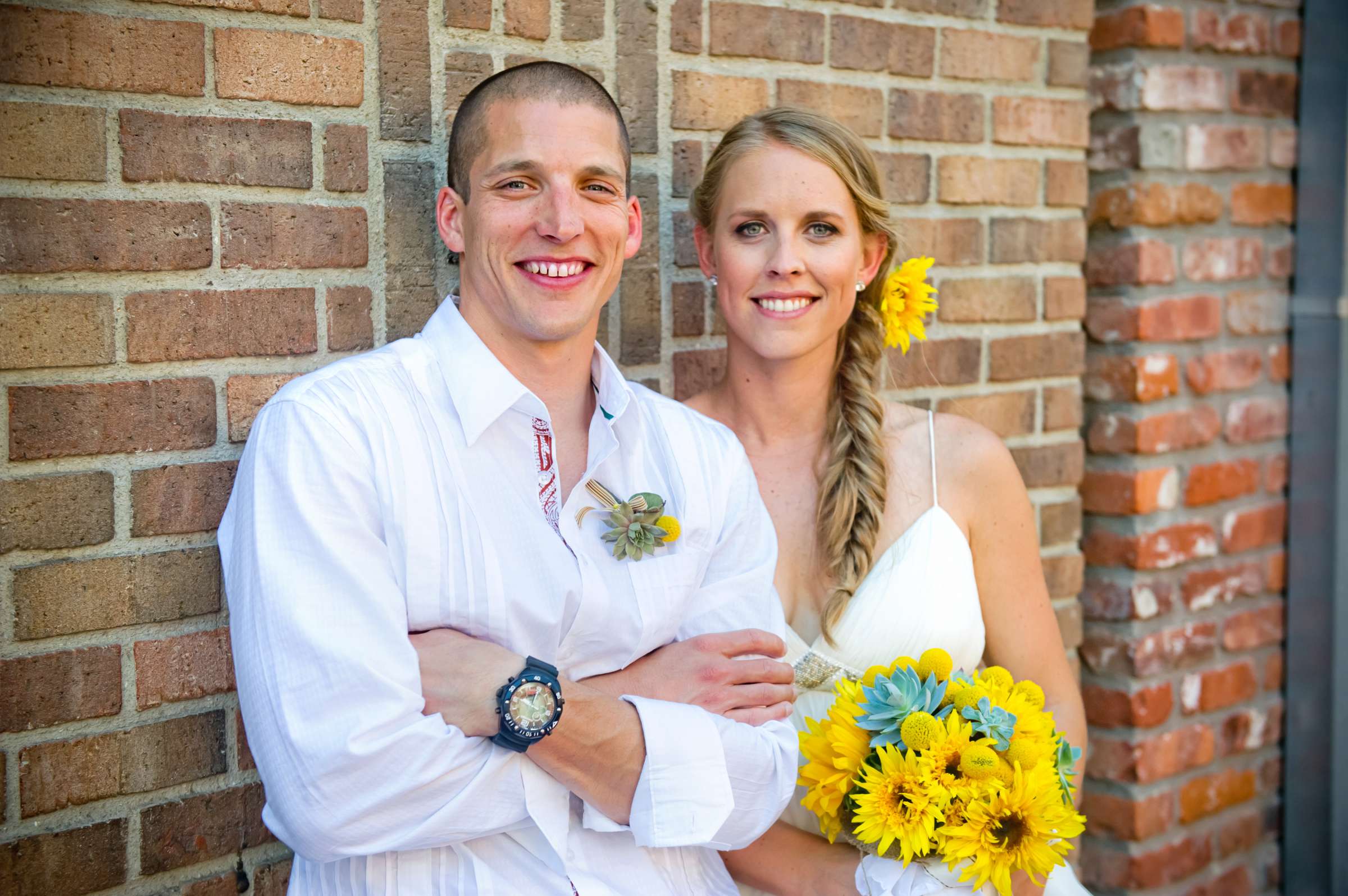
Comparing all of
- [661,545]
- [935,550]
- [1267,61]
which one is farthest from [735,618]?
[1267,61]

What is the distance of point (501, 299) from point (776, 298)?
2.22ft

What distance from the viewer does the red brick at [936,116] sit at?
286 centimetres

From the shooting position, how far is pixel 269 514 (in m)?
1.72

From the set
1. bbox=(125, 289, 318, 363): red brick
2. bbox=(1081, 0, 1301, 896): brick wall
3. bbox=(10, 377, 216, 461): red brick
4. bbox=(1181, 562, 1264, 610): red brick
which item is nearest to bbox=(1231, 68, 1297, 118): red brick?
bbox=(1081, 0, 1301, 896): brick wall

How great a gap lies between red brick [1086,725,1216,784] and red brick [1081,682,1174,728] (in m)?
0.05

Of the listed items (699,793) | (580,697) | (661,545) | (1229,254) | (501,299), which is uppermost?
(1229,254)

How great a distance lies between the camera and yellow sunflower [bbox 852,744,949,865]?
1915mm

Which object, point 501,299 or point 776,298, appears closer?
point 501,299

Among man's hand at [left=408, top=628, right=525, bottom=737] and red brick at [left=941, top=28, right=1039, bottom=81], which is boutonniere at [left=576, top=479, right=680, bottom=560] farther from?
red brick at [left=941, top=28, right=1039, bottom=81]

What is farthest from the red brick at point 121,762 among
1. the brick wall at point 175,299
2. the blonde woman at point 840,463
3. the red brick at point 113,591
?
the blonde woman at point 840,463

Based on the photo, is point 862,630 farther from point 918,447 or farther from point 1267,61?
point 1267,61

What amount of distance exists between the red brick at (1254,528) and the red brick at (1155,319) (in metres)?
0.53

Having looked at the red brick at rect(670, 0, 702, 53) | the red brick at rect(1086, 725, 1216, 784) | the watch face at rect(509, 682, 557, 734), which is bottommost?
the red brick at rect(1086, 725, 1216, 784)

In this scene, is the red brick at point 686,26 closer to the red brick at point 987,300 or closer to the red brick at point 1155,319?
the red brick at point 987,300
